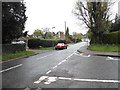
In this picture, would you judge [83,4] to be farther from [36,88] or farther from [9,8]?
[36,88]

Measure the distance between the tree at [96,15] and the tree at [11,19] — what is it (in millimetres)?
17402

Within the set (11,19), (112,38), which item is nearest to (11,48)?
(11,19)

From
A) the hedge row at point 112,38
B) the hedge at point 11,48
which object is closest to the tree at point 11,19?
the hedge at point 11,48

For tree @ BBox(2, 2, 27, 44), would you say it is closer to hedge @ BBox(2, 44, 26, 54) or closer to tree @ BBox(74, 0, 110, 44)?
hedge @ BBox(2, 44, 26, 54)

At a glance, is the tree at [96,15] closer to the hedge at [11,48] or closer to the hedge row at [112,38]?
the hedge row at [112,38]

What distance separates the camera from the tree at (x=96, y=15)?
93.7ft

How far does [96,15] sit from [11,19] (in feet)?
64.3

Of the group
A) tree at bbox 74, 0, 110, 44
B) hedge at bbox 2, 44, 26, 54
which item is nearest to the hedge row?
tree at bbox 74, 0, 110, 44

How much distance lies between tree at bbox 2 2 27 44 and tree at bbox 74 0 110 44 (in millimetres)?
17402

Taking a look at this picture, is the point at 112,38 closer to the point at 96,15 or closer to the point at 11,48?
the point at 96,15

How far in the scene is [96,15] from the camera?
28.9m

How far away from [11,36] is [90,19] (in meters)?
19.6

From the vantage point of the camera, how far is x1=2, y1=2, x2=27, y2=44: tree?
48.1 feet

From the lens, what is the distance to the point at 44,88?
185 inches
